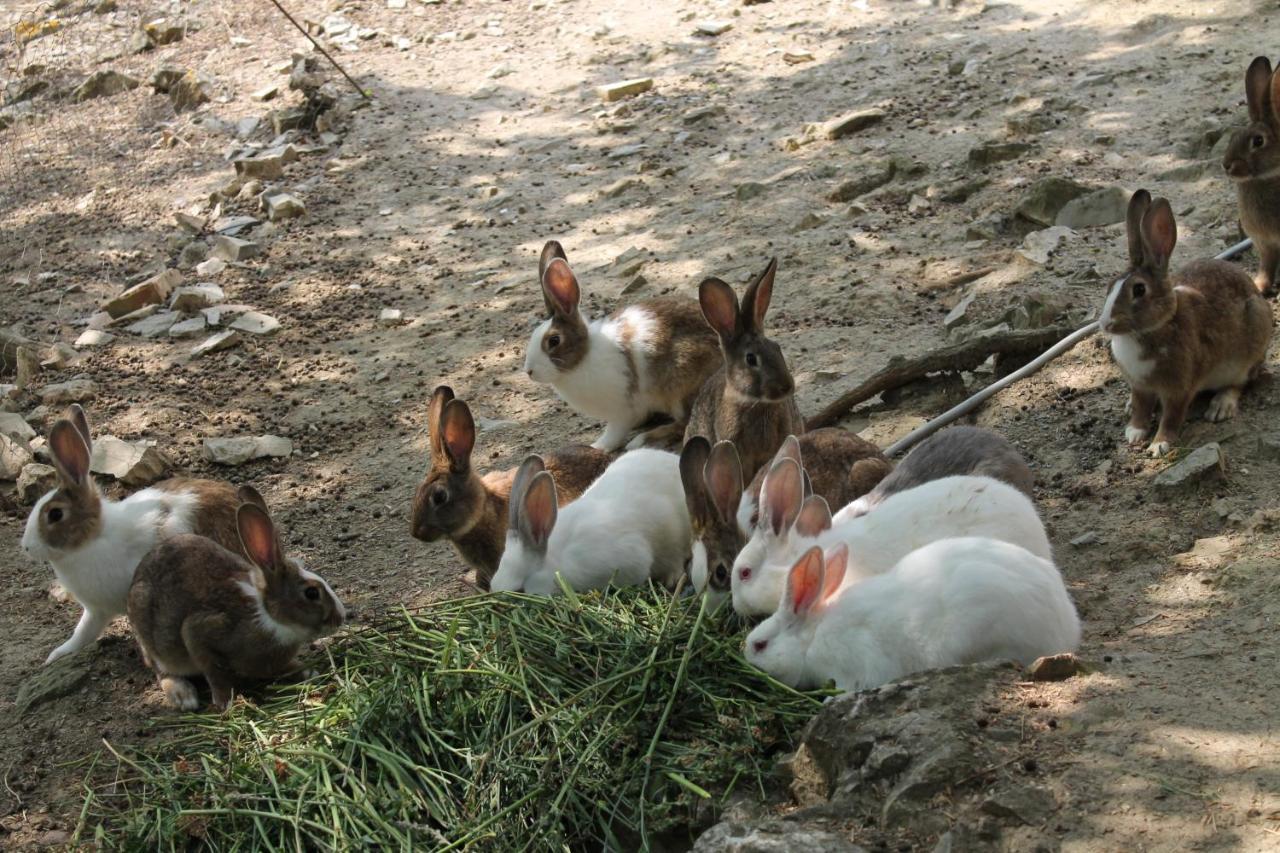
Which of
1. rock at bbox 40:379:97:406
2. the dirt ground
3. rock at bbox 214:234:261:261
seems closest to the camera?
the dirt ground

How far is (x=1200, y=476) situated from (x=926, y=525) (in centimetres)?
149

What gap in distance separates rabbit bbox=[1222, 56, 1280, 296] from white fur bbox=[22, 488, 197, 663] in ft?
17.3

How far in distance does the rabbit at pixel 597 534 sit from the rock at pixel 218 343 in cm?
430

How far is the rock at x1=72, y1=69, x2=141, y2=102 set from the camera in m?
14.1

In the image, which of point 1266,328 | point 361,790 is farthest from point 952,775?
point 1266,328

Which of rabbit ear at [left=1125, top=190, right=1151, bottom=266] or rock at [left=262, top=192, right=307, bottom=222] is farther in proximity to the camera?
rock at [left=262, top=192, right=307, bottom=222]

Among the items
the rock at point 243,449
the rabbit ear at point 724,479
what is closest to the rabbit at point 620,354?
the rock at point 243,449

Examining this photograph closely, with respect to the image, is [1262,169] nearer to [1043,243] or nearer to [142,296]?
[1043,243]

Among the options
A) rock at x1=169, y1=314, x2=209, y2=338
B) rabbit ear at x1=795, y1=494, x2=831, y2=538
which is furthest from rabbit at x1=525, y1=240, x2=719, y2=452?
rock at x1=169, y1=314, x2=209, y2=338

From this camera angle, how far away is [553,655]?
4754 mm

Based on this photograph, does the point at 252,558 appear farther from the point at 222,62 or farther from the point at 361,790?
the point at 222,62

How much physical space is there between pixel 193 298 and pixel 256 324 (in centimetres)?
72

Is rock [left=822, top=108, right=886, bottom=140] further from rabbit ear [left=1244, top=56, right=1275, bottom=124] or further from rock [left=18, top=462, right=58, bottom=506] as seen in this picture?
rock [left=18, top=462, right=58, bottom=506]

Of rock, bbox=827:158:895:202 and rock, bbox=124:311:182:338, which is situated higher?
rock, bbox=827:158:895:202
